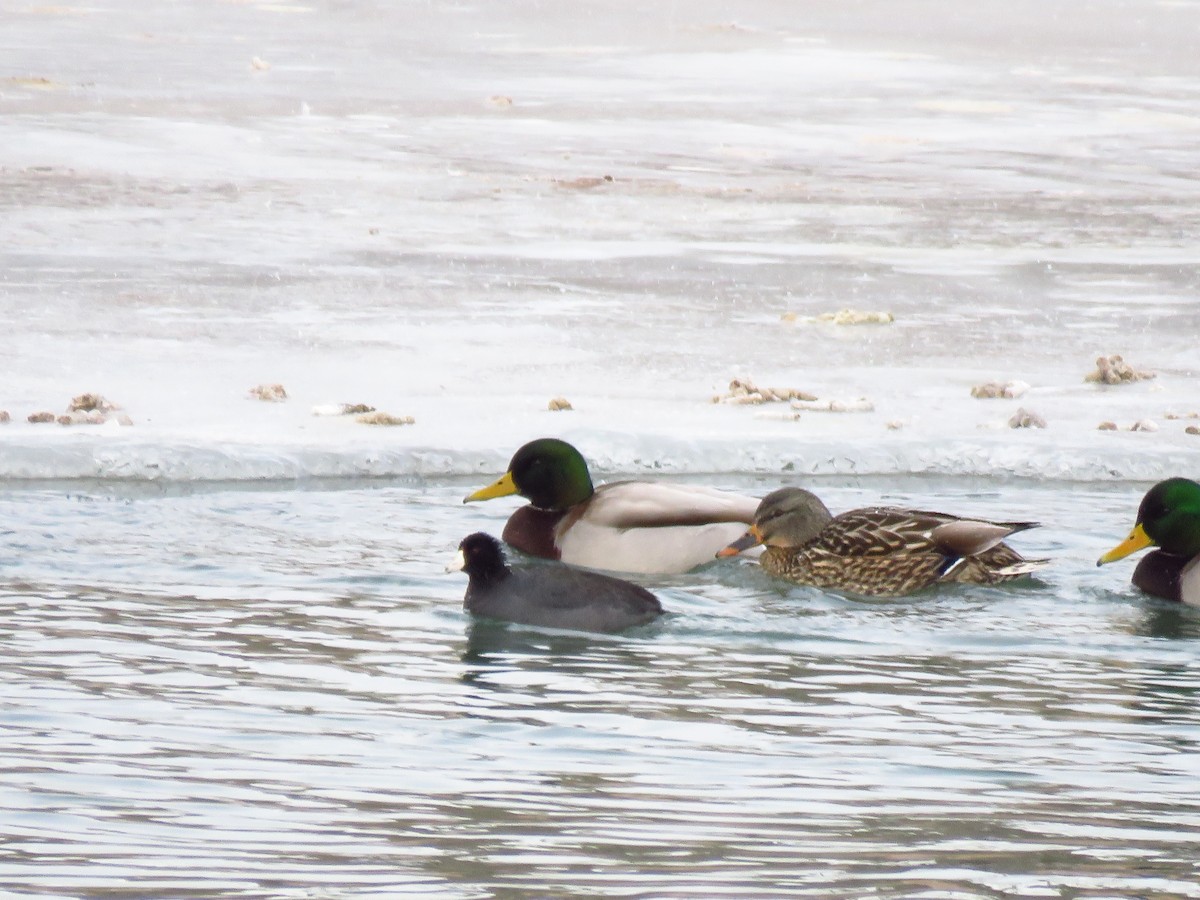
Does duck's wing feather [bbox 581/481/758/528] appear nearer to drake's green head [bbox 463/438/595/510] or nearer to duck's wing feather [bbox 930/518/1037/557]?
drake's green head [bbox 463/438/595/510]

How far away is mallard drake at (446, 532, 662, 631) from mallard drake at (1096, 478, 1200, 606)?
1646 mm

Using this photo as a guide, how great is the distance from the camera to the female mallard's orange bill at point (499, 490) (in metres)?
8.06

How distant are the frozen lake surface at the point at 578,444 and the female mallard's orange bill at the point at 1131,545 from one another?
0.13 m

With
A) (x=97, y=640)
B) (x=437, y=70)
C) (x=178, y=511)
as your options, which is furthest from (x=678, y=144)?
(x=97, y=640)

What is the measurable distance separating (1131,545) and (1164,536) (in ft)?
0.36

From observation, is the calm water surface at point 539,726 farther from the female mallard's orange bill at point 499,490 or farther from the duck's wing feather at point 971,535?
the female mallard's orange bill at point 499,490

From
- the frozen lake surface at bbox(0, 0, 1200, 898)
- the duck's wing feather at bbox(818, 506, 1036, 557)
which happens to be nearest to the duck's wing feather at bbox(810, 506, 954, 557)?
the duck's wing feather at bbox(818, 506, 1036, 557)

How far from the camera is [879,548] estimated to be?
7.37 m

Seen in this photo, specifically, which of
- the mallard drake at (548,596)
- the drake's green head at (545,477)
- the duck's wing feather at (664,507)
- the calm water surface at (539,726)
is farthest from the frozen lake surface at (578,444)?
the drake's green head at (545,477)

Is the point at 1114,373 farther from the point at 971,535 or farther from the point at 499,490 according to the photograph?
the point at 499,490

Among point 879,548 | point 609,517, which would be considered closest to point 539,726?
point 879,548

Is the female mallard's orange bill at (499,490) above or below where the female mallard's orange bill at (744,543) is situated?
above

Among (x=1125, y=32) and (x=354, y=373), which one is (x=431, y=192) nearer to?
(x=354, y=373)

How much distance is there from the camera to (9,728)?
16.5 ft
